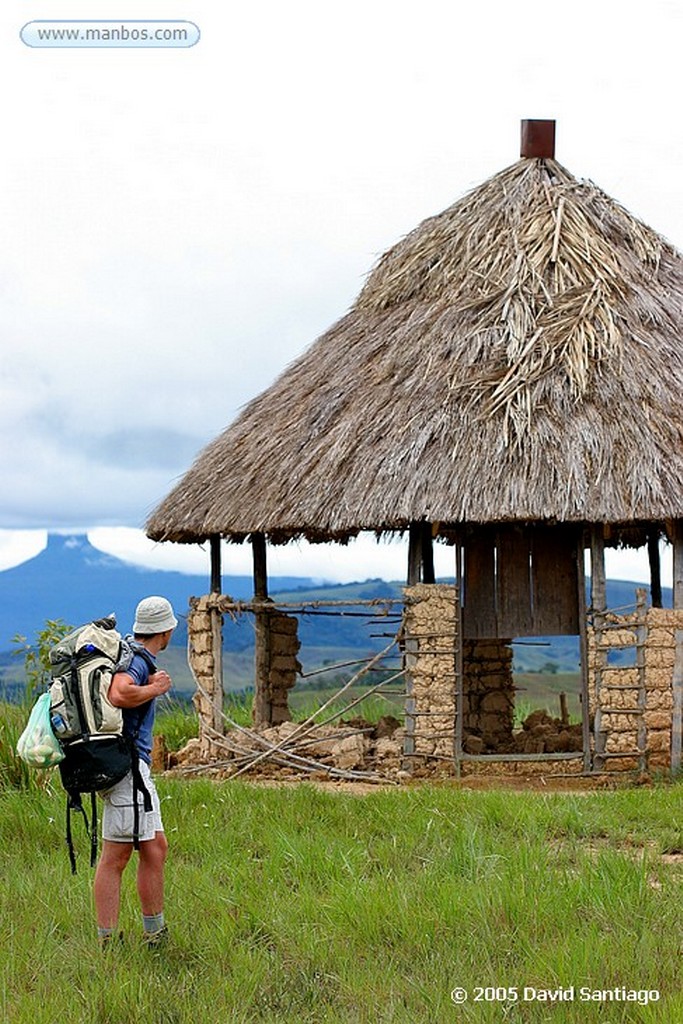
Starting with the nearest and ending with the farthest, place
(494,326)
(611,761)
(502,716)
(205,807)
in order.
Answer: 1. (205,807)
2. (611,761)
3. (494,326)
4. (502,716)

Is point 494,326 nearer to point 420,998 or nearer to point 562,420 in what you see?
point 562,420

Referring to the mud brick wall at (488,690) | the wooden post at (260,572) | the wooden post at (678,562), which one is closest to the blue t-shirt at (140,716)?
the wooden post at (678,562)

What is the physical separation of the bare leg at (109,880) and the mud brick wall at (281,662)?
7.64m

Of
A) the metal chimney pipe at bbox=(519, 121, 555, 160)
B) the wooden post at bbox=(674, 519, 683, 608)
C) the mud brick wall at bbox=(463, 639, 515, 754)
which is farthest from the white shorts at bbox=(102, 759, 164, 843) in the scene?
the metal chimney pipe at bbox=(519, 121, 555, 160)

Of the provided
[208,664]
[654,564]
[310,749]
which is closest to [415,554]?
[310,749]

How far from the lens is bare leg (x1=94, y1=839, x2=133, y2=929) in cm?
609

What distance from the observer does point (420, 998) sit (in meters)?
5.73

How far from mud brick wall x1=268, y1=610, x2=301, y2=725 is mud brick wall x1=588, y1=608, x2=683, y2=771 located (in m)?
3.67

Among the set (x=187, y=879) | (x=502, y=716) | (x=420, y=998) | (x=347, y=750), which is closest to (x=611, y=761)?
(x=347, y=750)

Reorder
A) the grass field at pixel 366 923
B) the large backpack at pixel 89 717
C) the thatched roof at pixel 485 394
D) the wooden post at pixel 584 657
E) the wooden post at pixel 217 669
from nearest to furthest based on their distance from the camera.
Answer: the grass field at pixel 366 923 < the large backpack at pixel 89 717 < the thatched roof at pixel 485 394 < the wooden post at pixel 584 657 < the wooden post at pixel 217 669

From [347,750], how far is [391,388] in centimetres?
320

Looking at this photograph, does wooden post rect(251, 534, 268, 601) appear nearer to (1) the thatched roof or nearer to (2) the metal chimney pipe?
(1) the thatched roof

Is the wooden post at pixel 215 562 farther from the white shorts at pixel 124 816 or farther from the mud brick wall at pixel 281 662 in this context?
the white shorts at pixel 124 816

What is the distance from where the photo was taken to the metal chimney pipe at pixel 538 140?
1420cm
